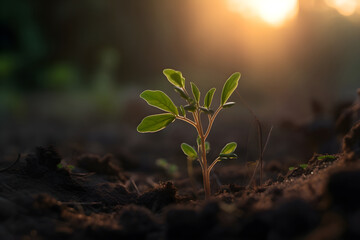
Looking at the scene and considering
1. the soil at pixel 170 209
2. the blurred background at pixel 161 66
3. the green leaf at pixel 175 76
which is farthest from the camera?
the blurred background at pixel 161 66

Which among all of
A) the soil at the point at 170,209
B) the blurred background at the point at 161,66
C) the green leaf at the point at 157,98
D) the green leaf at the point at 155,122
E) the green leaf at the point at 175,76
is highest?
the blurred background at the point at 161,66

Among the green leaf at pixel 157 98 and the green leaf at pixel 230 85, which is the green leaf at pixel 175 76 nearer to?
the green leaf at pixel 157 98

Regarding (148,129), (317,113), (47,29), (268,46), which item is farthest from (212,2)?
(148,129)

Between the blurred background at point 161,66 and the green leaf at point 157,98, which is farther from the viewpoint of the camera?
the blurred background at point 161,66

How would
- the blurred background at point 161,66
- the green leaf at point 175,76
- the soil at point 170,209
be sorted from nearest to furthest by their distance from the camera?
the soil at point 170,209
the green leaf at point 175,76
the blurred background at point 161,66

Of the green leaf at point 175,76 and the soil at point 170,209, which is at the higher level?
the green leaf at point 175,76

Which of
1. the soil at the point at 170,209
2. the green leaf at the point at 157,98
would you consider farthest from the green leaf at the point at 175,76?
the soil at the point at 170,209

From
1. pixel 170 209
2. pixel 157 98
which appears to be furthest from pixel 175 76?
pixel 170 209

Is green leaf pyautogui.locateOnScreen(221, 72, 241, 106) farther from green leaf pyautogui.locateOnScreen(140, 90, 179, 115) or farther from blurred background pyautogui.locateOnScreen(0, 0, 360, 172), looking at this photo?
blurred background pyautogui.locateOnScreen(0, 0, 360, 172)
